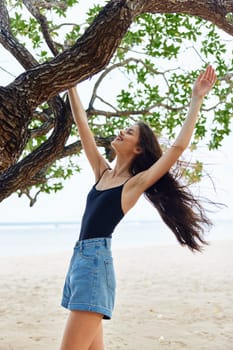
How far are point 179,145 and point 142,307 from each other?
223 inches

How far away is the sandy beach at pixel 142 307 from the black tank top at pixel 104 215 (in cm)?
307

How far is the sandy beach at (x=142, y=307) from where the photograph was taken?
5.53 m

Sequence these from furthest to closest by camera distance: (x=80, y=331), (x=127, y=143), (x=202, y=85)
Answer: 1. (x=127, y=143)
2. (x=202, y=85)
3. (x=80, y=331)

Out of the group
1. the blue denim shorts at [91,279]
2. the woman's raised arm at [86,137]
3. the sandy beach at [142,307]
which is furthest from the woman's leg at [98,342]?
the sandy beach at [142,307]

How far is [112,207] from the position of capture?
93.7 inches

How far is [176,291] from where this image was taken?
9133 mm

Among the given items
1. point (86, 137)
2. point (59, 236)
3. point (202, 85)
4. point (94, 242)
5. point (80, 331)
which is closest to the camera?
point (80, 331)

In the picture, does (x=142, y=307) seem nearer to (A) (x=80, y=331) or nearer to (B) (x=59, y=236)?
(A) (x=80, y=331)

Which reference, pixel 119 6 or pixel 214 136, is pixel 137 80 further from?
pixel 119 6

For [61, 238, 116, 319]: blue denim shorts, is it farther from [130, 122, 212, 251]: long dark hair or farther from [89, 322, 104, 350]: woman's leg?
[130, 122, 212, 251]: long dark hair

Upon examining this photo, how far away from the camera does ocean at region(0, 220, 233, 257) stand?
68.2ft

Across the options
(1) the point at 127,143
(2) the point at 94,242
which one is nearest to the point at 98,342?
(2) the point at 94,242

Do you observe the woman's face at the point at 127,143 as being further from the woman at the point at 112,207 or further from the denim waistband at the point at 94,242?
the denim waistband at the point at 94,242

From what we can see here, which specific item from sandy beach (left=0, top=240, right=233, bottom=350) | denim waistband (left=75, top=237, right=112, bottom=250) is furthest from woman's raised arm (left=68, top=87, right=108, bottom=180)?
sandy beach (left=0, top=240, right=233, bottom=350)
